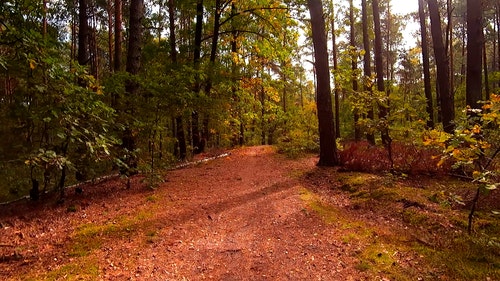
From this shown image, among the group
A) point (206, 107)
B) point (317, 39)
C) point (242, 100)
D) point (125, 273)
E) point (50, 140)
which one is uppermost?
point (317, 39)

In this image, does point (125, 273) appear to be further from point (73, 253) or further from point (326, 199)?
point (326, 199)

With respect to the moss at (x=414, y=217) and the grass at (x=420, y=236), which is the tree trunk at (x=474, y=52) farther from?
the moss at (x=414, y=217)

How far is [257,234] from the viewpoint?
5.00m

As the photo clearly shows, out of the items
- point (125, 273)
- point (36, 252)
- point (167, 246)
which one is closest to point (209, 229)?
point (167, 246)

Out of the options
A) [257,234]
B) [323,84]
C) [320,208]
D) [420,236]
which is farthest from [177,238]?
[323,84]

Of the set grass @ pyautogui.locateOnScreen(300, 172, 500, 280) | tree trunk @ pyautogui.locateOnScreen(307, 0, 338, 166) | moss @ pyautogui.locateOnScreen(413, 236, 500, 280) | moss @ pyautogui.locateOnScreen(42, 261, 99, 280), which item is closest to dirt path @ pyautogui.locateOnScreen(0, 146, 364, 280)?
moss @ pyautogui.locateOnScreen(42, 261, 99, 280)

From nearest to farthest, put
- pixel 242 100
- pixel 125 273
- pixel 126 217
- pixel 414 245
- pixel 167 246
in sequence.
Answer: pixel 125 273
pixel 414 245
pixel 167 246
pixel 126 217
pixel 242 100

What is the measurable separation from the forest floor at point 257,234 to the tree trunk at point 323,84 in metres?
1.61

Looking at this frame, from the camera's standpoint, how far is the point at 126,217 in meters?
5.84

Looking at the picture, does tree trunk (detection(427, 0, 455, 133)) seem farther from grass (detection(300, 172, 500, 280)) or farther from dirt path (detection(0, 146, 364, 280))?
dirt path (detection(0, 146, 364, 280))

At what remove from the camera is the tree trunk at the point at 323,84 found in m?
9.14

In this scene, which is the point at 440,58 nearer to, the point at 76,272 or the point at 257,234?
the point at 257,234

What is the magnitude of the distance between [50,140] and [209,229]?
12.3 ft

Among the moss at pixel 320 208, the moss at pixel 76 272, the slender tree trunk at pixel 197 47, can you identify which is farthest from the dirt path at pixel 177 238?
the slender tree trunk at pixel 197 47
